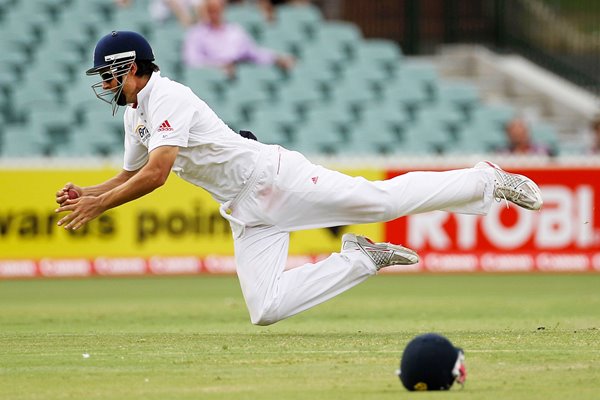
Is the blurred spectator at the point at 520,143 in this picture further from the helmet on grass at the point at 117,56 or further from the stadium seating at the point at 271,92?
the helmet on grass at the point at 117,56

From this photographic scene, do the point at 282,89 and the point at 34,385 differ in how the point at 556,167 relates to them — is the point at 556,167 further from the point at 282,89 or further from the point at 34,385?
the point at 34,385

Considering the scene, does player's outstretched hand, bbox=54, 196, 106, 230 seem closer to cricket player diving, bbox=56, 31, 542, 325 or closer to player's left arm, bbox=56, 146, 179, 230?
player's left arm, bbox=56, 146, 179, 230

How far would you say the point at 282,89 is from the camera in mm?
17922

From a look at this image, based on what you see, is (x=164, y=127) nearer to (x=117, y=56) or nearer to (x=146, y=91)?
(x=146, y=91)

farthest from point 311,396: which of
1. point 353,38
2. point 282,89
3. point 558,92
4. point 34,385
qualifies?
point 558,92

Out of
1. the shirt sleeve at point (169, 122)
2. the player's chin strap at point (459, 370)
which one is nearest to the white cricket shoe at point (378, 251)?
the shirt sleeve at point (169, 122)

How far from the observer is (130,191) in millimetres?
7551

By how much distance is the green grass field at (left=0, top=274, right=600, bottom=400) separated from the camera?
616 cm

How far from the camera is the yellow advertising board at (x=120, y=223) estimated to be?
15.1m

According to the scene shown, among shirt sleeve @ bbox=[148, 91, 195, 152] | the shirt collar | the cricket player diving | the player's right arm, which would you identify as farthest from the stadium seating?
shirt sleeve @ bbox=[148, 91, 195, 152]

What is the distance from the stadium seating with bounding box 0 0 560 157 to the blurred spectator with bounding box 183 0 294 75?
16cm

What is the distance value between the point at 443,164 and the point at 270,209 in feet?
26.0

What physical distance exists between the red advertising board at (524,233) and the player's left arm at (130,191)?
26.6 feet

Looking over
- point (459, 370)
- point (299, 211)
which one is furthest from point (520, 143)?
point (459, 370)
